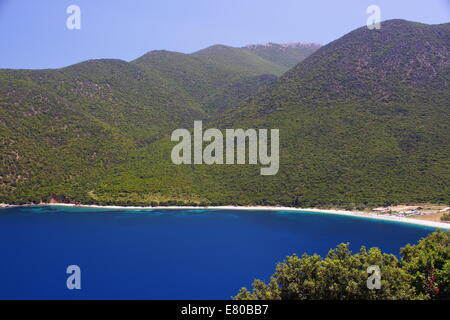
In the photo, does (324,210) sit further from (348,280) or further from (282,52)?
(282,52)

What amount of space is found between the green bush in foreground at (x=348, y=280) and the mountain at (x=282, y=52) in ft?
520

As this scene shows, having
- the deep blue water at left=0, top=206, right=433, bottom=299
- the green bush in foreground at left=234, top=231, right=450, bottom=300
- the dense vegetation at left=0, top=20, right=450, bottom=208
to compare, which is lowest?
the deep blue water at left=0, top=206, right=433, bottom=299

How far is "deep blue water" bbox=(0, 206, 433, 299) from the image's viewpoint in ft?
83.1

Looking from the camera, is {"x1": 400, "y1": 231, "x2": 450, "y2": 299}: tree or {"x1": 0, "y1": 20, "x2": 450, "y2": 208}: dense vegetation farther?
{"x1": 0, "y1": 20, "x2": 450, "y2": 208}: dense vegetation

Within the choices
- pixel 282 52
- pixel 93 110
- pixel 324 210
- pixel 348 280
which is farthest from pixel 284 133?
pixel 282 52

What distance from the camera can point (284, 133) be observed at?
68.8 meters

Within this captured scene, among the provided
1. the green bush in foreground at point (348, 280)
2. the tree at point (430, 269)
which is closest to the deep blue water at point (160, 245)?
the green bush in foreground at point (348, 280)

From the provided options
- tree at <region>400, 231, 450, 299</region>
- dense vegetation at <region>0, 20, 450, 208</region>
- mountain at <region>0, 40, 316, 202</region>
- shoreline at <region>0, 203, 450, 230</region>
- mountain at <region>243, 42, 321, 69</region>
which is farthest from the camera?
mountain at <region>243, 42, 321, 69</region>

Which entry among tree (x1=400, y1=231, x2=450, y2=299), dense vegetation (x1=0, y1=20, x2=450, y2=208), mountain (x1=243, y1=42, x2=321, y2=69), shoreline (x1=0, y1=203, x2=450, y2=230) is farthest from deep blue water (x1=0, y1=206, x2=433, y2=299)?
mountain (x1=243, y1=42, x2=321, y2=69)

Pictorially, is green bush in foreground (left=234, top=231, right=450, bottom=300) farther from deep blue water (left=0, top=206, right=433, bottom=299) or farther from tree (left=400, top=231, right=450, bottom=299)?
deep blue water (left=0, top=206, right=433, bottom=299)

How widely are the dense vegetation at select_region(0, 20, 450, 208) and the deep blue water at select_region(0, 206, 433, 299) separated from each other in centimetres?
651

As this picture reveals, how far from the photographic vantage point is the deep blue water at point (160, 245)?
25344mm

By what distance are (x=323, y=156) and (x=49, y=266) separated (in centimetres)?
4582

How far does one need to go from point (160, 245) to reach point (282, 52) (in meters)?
163
